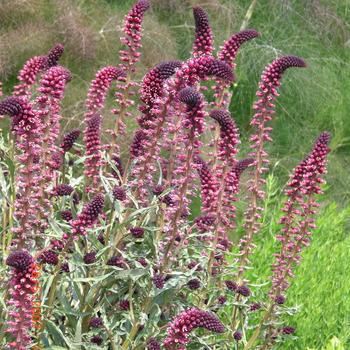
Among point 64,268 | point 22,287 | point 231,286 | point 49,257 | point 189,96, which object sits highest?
point 189,96

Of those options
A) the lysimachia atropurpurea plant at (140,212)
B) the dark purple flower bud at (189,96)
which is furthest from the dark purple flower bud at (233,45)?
the dark purple flower bud at (189,96)

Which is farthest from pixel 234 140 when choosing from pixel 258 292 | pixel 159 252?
pixel 258 292

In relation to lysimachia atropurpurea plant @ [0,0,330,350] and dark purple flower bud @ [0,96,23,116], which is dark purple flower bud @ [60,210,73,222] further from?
dark purple flower bud @ [0,96,23,116]

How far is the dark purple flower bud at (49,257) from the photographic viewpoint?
2.38m

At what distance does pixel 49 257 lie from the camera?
93.9 inches

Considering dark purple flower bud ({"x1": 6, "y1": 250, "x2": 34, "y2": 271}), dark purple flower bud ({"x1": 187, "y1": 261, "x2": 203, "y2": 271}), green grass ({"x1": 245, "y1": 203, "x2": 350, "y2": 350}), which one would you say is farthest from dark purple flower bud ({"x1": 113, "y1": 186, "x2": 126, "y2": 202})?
green grass ({"x1": 245, "y1": 203, "x2": 350, "y2": 350})

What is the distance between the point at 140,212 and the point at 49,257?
32cm

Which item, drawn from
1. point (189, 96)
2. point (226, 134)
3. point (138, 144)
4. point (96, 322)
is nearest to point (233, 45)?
point (226, 134)

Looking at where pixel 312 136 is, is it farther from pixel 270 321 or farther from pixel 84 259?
pixel 84 259

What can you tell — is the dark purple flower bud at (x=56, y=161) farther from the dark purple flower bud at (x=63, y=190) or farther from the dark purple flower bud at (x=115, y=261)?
the dark purple flower bud at (x=115, y=261)

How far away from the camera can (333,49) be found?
864 centimetres

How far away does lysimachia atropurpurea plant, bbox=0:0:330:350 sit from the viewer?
233 cm

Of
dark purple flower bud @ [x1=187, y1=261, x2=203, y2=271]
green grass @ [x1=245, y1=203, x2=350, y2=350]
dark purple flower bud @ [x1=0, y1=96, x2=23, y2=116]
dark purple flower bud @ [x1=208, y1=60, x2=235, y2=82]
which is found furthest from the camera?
green grass @ [x1=245, y1=203, x2=350, y2=350]

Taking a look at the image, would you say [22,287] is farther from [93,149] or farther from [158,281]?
[93,149]
